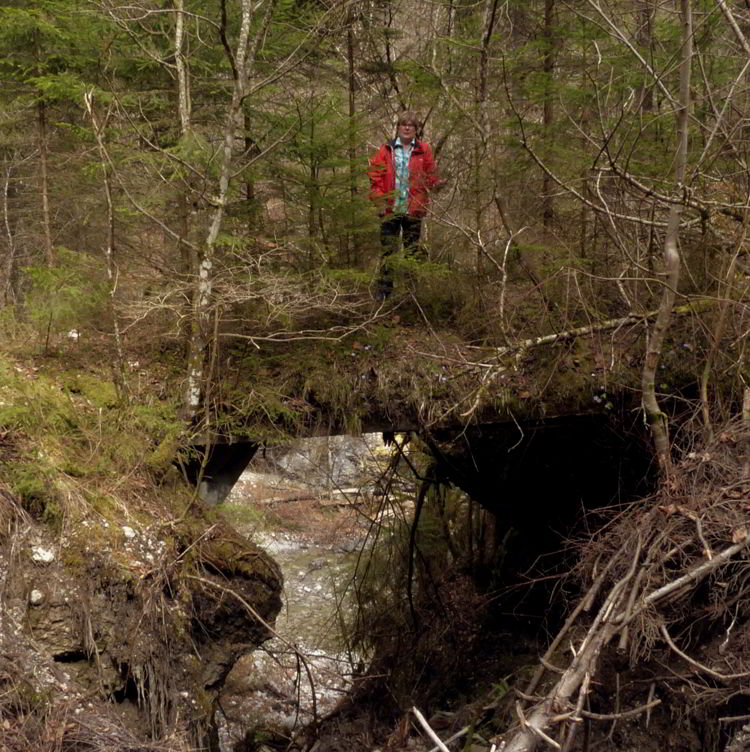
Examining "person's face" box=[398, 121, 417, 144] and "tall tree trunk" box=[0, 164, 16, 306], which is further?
"tall tree trunk" box=[0, 164, 16, 306]

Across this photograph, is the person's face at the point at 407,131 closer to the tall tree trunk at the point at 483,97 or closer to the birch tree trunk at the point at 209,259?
the tall tree trunk at the point at 483,97

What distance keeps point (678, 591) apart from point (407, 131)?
14.5 feet

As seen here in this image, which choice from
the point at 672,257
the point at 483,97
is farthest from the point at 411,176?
the point at 672,257

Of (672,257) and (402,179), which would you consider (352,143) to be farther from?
(672,257)

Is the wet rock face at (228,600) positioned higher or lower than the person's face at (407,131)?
lower

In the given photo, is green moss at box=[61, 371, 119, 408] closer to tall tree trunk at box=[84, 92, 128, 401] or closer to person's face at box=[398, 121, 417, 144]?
tall tree trunk at box=[84, 92, 128, 401]

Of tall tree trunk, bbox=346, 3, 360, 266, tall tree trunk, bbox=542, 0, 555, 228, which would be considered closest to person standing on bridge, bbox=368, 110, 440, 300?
tall tree trunk, bbox=346, 3, 360, 266

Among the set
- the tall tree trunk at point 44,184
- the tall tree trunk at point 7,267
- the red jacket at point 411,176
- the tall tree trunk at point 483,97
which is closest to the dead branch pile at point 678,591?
the tall tree trunk at point 483,97

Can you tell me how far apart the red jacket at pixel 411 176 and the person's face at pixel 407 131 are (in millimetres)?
85

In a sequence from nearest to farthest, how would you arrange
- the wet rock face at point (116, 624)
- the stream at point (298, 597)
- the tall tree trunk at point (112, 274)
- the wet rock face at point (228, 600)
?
the wet rock face at point (116, 624)
the wet rock face at point (228, 600)
the tall tree trunk at point (112, 274)
the stream at point (298, 597)

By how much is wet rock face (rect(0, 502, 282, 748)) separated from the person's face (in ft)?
12.7

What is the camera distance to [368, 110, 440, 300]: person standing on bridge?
21.8 ft

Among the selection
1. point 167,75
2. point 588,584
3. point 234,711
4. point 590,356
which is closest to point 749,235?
point 590,356

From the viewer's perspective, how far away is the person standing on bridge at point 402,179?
21.8 ft
